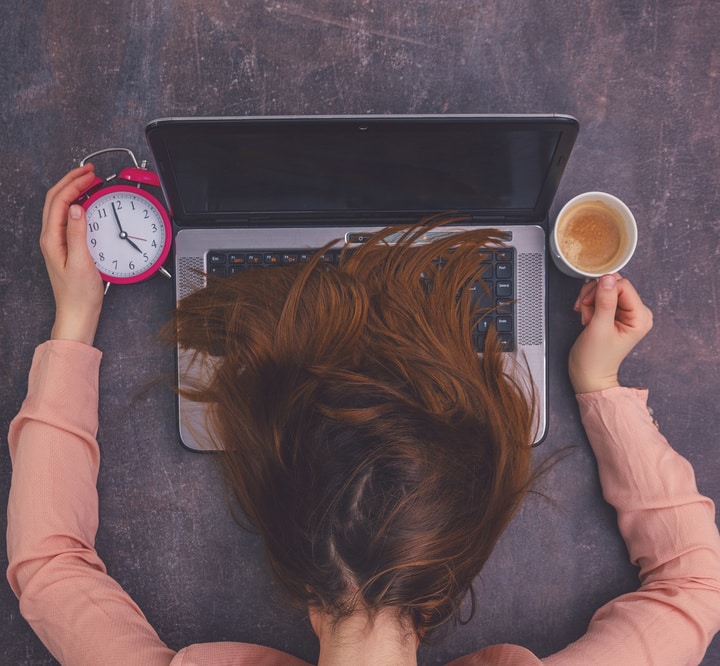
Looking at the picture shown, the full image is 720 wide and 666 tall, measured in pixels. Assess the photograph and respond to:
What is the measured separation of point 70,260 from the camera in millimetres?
697

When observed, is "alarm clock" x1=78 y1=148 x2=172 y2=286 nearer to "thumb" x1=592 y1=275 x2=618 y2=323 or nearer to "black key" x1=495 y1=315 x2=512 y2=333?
"black key" x1=495 y1=315 x2=512 y2=333

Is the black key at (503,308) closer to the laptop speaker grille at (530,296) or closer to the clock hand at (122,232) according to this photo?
the laptop speaker grille at (530,296)

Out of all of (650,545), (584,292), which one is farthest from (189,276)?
(650,545)

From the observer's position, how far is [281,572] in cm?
61

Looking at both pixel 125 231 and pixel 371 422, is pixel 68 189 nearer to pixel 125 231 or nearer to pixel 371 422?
pixel 125 231

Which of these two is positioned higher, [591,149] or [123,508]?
[591,149]

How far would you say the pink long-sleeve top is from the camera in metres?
0.66

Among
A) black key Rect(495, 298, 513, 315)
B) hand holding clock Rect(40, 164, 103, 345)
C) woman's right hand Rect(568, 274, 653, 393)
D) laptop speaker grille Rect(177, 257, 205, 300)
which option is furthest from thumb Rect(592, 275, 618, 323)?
hand holding clock Rect(40, 164, 103, 345)

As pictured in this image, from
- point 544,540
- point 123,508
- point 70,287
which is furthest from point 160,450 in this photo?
point 544,540

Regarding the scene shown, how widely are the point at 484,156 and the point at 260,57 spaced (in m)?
0.34

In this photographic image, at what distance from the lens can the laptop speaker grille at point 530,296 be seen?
708mm

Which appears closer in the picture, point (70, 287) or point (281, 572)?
point (281, 572)

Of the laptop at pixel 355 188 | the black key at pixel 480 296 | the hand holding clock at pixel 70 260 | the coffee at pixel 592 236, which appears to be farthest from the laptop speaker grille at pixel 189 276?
the coffee at pixel 592 236

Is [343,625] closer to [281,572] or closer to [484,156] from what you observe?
[281,572]
